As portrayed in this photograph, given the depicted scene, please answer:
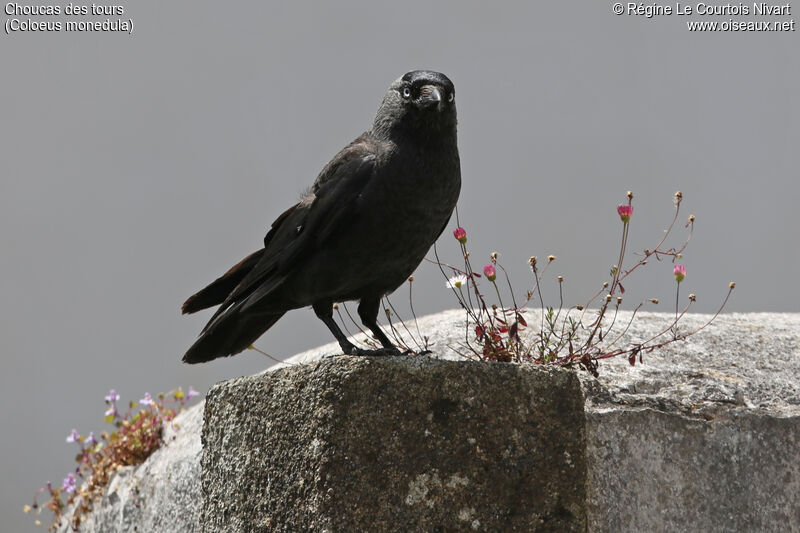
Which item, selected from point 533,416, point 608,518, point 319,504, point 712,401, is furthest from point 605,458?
point 319,504

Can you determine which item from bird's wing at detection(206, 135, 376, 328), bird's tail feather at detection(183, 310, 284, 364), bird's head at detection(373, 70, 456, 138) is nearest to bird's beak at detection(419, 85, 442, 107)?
bird's head at detection(373, 70, 456, 138)

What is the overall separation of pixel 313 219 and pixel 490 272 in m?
0.98

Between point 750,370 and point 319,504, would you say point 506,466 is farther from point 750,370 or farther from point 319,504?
point 750,370

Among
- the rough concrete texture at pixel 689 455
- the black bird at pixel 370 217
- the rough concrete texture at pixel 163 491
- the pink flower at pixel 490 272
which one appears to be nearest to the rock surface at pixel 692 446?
the rough concrete texture at pixel 689 455

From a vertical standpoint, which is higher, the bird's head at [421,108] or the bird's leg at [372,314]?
the bird's head at [421,108]

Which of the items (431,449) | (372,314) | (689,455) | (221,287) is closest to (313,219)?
(372,314)

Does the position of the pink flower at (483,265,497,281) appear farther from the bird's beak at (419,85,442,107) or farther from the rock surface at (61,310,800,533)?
the bird's beak at (419,85,442,107)

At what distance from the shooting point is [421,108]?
11.6 ft

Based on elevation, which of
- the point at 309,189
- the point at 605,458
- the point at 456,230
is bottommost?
the point at 605,458

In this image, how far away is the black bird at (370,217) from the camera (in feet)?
11.4

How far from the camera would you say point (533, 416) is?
118 inches

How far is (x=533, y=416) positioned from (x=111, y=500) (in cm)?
405

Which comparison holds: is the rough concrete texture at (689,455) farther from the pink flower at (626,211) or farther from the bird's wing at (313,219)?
the bird's wing at (313,219)

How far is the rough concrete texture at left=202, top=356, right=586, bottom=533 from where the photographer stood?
2.90 meters
